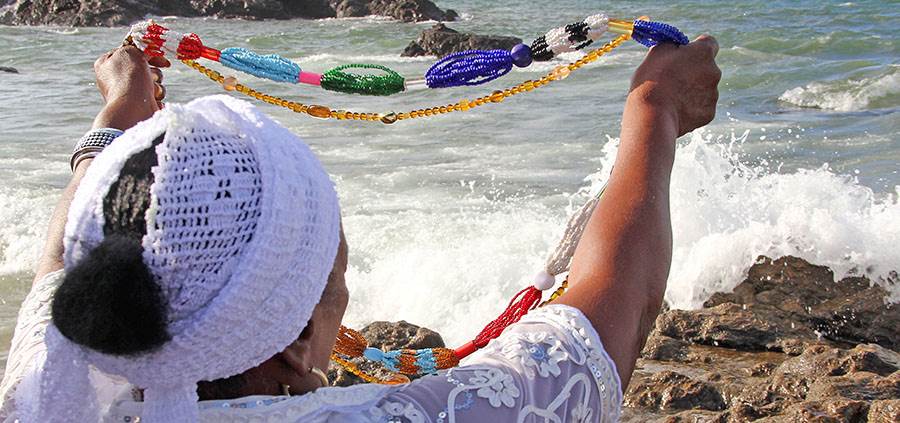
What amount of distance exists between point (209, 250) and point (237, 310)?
76 mm

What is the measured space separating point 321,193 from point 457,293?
4.56 m

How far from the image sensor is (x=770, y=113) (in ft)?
34.6

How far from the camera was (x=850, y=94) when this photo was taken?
11086 mm

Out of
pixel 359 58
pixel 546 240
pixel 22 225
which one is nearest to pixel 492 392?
pixel 546 240

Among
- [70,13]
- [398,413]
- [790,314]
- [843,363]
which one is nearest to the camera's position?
[398,413]

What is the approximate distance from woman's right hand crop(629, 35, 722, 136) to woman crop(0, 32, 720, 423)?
0.34 meters

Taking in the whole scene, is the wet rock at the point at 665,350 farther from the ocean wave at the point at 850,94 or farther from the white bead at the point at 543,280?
the ocean wave at the point at 850,94

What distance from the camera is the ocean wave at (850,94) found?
423 inches

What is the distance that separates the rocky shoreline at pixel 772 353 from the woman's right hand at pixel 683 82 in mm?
1505

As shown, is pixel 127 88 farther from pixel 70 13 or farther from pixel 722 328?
pixel 70 13

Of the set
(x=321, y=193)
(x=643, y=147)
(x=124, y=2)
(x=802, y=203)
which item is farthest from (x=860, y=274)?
(x=124, y=2)

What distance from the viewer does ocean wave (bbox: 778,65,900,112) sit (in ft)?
35.2

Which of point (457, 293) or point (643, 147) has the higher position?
point (643, 147)

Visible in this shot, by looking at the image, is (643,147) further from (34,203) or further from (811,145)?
(811,145)
